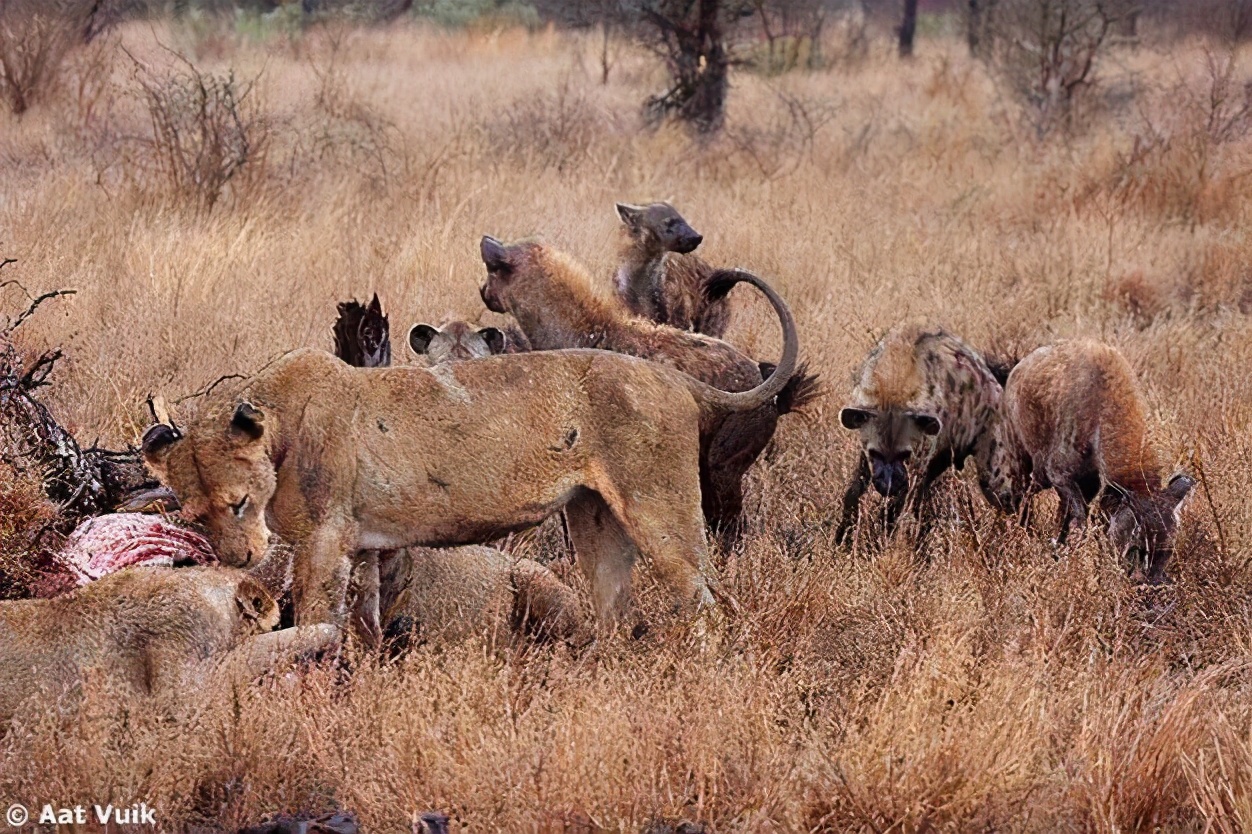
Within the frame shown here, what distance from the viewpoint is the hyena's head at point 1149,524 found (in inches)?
248

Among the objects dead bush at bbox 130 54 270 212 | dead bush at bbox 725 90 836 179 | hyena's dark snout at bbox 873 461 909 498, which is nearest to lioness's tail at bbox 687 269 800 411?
hyena's dark snout at bbox 873 461 909 498

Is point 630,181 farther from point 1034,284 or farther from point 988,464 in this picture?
point 988,464

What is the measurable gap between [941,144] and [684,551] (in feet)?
48.1

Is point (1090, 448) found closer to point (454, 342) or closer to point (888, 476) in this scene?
point (888, 476)

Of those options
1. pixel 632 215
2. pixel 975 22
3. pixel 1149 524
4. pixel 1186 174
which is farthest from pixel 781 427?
pixel 975 22

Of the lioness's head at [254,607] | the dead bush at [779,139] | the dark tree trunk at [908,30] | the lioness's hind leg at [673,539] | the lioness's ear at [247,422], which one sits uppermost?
the lioness's ear at [247,422]

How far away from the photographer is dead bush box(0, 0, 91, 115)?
58.4 ft

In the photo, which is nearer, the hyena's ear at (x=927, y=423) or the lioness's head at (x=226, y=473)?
the lioness's head at (x=226, y=473)

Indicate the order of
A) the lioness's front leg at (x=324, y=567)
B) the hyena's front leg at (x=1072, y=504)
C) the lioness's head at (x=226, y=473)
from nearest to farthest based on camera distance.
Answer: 1. the lioness's head at (x=226, y=473)
2. the lioness's front leg at (x=324, y=567)
3. the hyena's front leg at (x=1072, y=504)

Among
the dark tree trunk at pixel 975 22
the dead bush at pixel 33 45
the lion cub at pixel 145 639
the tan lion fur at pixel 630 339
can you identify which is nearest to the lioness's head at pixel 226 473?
the lion cub at pixel 145 639

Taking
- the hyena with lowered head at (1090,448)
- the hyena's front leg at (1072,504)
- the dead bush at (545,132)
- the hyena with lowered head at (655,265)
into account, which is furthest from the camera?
the dead bush at (545,132)

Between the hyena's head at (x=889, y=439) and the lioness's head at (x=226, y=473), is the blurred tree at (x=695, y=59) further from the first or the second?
the lioness's head at (x=226, y=473)

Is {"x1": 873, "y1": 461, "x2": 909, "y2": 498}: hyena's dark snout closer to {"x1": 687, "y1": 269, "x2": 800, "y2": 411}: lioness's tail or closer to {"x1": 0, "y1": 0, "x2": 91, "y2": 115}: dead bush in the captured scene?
{"x1": 687, "y1": 269, "x2": 800, "y2": 411}: lioness's tail

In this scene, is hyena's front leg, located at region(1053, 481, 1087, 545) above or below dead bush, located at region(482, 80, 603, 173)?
above
